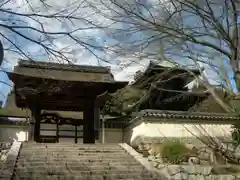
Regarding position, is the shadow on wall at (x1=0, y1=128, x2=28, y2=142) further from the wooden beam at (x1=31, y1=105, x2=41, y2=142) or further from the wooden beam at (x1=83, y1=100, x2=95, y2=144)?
the wooden beam at (x1=83, y1=100, x2=95, y2=144)

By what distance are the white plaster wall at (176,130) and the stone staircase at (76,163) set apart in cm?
223

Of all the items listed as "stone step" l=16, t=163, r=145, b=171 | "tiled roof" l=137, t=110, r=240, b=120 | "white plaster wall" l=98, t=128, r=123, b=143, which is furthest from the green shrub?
"white plaster wall" l=98, t=128, r=123, b=143

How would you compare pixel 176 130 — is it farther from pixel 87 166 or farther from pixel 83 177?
pixel 83 177

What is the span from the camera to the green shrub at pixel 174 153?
1289 centimetres

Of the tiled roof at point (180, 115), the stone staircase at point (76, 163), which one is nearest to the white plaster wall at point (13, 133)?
the stone staircase at point (76, 163)

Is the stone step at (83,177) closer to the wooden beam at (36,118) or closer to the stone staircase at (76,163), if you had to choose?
the stone staircase at (76,163)

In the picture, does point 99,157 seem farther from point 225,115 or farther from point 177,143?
point 225,115

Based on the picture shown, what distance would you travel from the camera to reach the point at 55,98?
1772cm

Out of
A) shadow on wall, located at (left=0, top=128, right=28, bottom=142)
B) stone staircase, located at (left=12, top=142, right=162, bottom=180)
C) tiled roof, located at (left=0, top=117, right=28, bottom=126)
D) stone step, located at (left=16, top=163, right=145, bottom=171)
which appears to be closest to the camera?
stone staircase, located at (left=12, top=142, right=162, bottom=180)

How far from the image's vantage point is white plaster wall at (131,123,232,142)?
16266 mm

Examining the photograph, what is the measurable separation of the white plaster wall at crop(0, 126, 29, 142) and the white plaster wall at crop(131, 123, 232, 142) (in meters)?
6.04

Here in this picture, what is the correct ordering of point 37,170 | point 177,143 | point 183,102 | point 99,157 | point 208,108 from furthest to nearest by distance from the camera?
point 208,108
point 183,102
point 177,143
point 99,157
point 37,170

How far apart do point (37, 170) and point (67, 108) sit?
350 inches

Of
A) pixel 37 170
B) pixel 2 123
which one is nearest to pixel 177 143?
pixel 37 170
